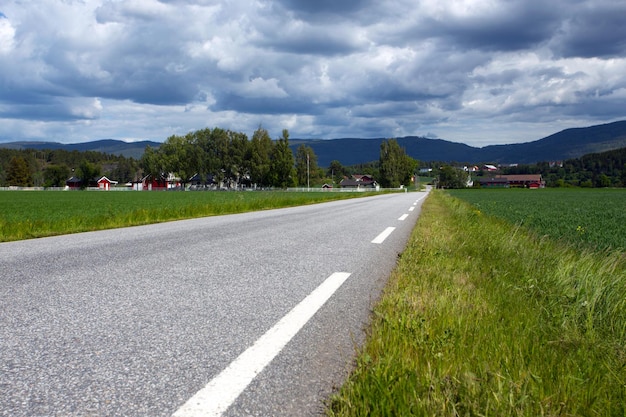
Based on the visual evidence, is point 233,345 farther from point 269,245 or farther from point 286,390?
point 269,245

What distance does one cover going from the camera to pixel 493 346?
9.43 ft

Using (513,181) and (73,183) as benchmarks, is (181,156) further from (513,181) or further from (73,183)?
(513,181)

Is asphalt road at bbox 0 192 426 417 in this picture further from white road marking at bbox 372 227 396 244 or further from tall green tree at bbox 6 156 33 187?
tall green tree at bbox 6 156 33 187

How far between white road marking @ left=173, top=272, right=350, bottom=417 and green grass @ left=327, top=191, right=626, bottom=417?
0.51m

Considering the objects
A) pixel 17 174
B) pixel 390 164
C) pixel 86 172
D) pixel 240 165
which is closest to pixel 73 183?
pixel 86 172

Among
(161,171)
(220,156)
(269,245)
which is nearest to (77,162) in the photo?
(161,171)

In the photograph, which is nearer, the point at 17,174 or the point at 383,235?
the point at 383,235

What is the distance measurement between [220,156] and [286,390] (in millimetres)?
105521

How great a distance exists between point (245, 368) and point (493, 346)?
1513 millimetres

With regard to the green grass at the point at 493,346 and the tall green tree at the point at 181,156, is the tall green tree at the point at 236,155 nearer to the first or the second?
the tall green tree at the point at 181,156

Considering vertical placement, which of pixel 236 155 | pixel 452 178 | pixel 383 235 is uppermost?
pixel 236 155

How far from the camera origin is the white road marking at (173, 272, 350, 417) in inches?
84.7

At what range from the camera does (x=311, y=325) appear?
11.2 feet

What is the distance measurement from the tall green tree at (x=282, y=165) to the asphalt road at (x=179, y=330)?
87045 millimetres
